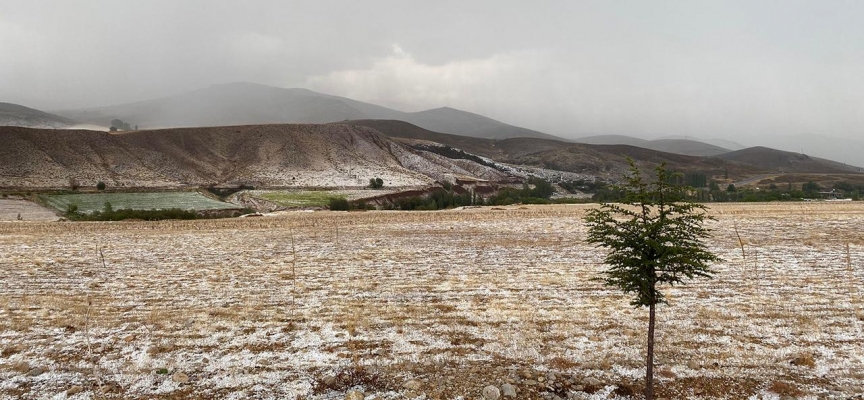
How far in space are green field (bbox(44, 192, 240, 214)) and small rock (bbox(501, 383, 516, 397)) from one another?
76.2m

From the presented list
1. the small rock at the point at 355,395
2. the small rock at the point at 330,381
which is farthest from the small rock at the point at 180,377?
the small rock at the point at 355,395

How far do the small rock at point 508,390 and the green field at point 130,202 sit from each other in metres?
76.2

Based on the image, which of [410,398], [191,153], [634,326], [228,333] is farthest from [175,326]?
[191,153]

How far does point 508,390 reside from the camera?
8.07 metres

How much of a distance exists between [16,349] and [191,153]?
151059mm

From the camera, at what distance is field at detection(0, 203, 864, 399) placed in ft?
27.5

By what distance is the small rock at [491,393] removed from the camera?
7.84m

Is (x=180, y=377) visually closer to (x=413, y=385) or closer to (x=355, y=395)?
(x=355, y=395)

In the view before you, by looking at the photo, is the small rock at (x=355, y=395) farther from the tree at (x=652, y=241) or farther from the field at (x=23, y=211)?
the field at (x=23, y=211)

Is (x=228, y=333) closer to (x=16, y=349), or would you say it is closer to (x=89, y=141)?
(x=16, y=349)

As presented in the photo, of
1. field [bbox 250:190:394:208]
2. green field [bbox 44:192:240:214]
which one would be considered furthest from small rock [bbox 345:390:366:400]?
field [bbox 250:190:394:208]

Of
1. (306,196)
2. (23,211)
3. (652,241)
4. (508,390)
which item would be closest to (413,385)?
(508,390)

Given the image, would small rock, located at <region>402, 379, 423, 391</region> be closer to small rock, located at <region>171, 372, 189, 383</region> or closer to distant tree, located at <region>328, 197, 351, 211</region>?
small rock, located at <region>171, 372, 189, 383</region>

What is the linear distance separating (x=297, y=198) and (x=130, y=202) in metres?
30.1
